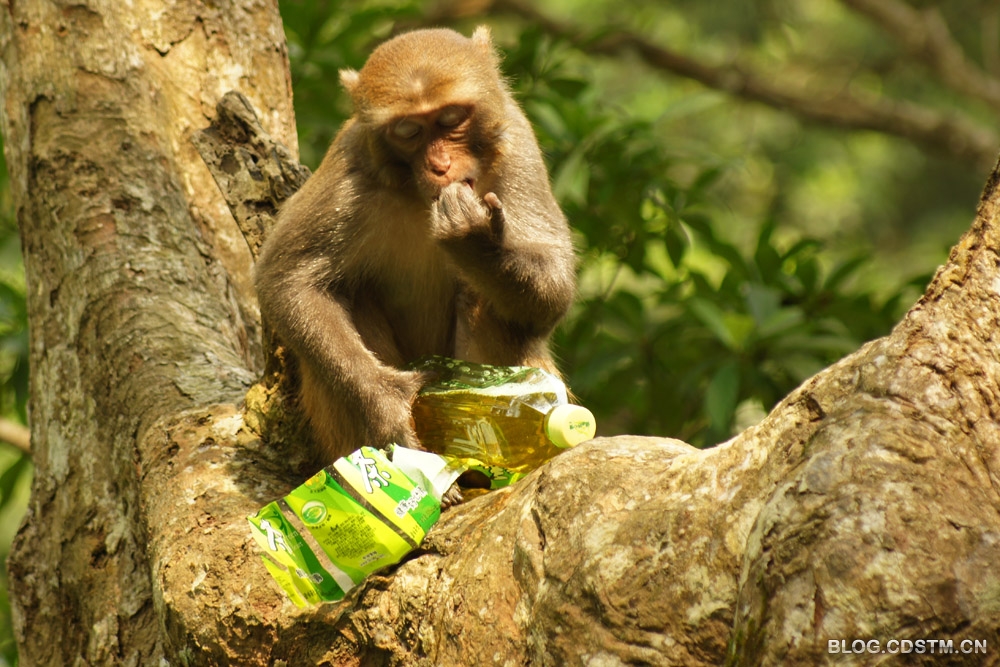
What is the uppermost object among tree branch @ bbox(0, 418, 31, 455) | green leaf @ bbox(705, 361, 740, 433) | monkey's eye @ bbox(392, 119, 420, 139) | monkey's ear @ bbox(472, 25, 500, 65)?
monkey's ear @ bbox(472, 25, 500, 65)

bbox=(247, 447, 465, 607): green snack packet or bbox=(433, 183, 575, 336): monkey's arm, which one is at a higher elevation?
bbox=(433, 183, 575, 336): monkey's arm

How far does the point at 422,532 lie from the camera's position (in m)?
2.86

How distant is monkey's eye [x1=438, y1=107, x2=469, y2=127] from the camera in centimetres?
369

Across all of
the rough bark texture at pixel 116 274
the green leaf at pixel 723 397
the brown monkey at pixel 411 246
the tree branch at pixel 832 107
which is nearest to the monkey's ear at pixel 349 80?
the brown monkey at pixel 411 246

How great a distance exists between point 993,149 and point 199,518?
26.3 feet

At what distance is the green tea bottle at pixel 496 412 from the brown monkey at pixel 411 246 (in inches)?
5.2

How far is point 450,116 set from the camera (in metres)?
3.69

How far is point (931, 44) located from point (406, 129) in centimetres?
820

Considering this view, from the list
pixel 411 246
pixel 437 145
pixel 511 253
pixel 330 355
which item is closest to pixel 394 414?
pixel 330 355

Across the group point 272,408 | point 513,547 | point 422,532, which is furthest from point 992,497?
point 272,408

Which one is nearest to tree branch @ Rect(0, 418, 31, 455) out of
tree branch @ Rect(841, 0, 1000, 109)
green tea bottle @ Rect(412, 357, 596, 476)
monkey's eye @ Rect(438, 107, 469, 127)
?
green tea bottle @ Rect(412, 357, 596, 476)

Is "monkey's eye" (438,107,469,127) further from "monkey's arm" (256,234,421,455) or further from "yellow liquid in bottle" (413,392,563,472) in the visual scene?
"yellow liquid in bottle" (413,392,563,472)

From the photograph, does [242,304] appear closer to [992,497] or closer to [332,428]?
[332,428]

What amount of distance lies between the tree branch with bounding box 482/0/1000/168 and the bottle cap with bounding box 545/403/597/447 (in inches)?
260
